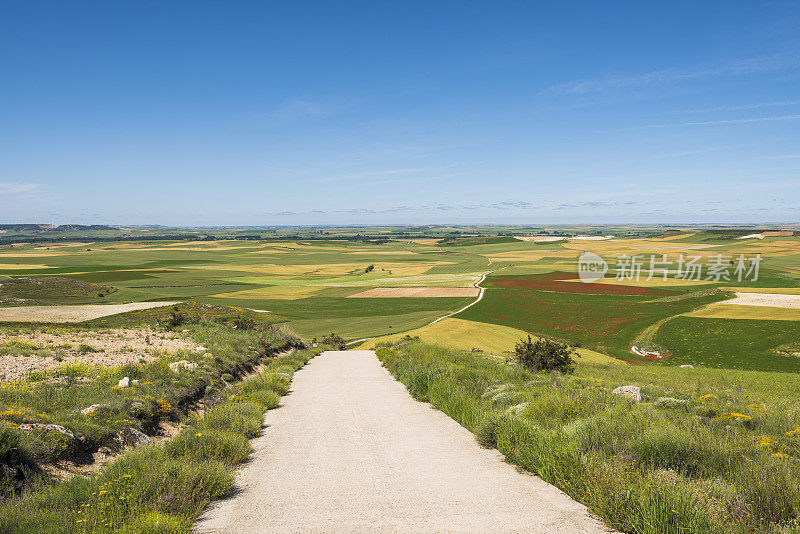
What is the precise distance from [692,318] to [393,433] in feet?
172

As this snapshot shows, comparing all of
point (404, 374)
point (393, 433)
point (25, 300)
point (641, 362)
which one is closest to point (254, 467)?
point (393, 433)

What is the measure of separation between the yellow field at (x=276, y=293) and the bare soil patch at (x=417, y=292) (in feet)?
35.0

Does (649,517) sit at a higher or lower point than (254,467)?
higher

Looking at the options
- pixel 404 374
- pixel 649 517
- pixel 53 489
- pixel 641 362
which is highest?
pixel 649 517

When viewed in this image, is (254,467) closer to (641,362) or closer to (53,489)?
(53,489)

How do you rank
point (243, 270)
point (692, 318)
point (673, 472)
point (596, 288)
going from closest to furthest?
point (673, 472), point (692, 318), point (596, 288), point (243, 270)

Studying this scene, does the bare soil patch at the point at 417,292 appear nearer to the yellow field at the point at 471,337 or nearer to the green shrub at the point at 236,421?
the yellow field at the point at 471,337

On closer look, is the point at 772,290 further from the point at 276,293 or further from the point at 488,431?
the point at 276,293

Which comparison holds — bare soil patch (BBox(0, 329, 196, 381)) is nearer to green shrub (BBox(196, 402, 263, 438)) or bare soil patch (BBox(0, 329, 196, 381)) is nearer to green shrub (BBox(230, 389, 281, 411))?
green shrub (BBox(230, 389, 281, 411))

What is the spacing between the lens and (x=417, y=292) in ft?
258

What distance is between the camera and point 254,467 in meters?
7.92

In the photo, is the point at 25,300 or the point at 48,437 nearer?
the point at 48,437

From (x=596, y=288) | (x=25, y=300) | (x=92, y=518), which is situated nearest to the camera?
(x=92, y=518)

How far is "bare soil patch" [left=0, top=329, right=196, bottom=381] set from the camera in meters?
14.3
